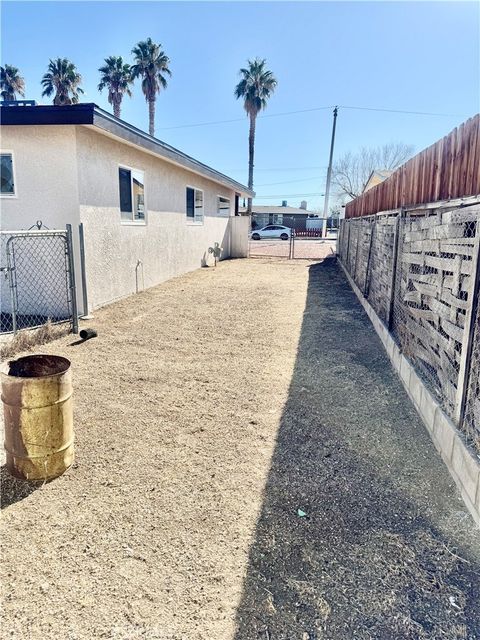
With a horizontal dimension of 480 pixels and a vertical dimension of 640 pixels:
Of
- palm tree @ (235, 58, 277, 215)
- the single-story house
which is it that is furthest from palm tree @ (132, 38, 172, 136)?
the single-story house

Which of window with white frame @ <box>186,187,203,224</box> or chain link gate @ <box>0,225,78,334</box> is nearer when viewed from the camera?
chain link gate @ <box>0,225,78,334</box>

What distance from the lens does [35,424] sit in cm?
262

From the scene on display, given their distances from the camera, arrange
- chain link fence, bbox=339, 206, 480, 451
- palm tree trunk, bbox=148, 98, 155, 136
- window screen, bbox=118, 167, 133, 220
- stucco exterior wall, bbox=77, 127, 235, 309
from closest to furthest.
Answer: chain link fence, bbox=339, 206, 480, 451 < stucco exterior wall, bbox=77, 127, 235, 309 < window screen, bbox=118, 167, 133, 220 < palm tree trunk, bbox=148, 98, 155, 136

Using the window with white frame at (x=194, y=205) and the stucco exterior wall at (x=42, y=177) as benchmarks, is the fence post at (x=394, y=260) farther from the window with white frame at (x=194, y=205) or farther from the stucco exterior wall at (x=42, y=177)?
the window with white frame at (x=194, y=205)

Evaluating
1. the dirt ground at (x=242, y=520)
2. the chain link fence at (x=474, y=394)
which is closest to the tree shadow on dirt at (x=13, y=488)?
the dirt ground at (x=242, y=520)

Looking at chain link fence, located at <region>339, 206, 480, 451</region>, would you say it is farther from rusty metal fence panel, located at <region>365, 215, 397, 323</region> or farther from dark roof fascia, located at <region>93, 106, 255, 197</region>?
dark roof fascia, located at <region>93, 106, 255, 197</region>

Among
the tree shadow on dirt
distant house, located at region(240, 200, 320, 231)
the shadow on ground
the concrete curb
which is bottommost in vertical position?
the shadow on ground

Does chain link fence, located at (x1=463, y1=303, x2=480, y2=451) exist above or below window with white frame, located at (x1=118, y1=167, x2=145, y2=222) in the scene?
below

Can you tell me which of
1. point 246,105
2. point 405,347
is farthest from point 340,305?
point 246,105

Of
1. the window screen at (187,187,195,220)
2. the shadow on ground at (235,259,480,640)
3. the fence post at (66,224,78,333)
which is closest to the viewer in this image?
the shadow on ground at (235,259,480,640)

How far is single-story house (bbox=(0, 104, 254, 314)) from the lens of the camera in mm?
6613

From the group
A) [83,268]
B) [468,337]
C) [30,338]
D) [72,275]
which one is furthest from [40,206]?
[468,337]

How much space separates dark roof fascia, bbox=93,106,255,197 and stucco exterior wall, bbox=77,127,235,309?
38 cm

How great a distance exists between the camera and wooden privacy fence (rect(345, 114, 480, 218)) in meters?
2.82
